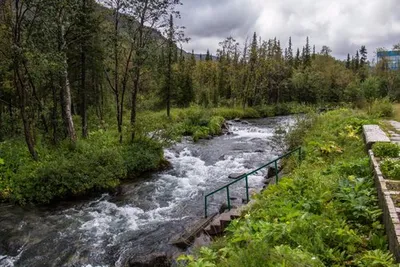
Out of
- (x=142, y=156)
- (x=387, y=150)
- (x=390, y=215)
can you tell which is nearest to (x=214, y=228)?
(x=387, y=150)

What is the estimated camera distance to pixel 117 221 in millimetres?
9648

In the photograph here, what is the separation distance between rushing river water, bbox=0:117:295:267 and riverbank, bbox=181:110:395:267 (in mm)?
3386

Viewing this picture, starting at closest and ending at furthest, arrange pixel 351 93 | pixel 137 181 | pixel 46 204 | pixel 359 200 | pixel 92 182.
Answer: pixel 359 200 → pixel 46 204 → pixel 92 182 → pixel 137 181 → pixel 351 93

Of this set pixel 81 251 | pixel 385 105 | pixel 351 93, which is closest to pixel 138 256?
pixel 81 251

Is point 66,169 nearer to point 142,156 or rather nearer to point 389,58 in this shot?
point 142,156

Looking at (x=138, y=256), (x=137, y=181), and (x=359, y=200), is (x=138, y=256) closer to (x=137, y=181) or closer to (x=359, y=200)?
(x=359, y=200)

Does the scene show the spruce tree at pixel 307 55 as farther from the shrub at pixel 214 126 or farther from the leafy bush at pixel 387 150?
the leafy bush at pixel 387 150

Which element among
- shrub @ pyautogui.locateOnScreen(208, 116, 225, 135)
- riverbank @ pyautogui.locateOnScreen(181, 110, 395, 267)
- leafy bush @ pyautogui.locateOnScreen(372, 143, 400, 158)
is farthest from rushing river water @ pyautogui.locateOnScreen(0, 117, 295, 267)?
shrub @ pyautogui.locateOnScreen(208, 116, 225, 135)

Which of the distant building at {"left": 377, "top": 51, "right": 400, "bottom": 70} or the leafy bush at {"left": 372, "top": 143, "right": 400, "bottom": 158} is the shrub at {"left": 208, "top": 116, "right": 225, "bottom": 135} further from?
the distant building at {"left": 377, "top": 51, "right": 400, "bottom": 70}

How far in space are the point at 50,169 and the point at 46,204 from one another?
3.98 ft

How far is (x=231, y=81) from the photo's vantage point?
151 ft

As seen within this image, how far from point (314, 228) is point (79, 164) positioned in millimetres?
9583

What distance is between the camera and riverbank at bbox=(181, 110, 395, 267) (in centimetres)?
357

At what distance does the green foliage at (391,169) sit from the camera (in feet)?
17.7
